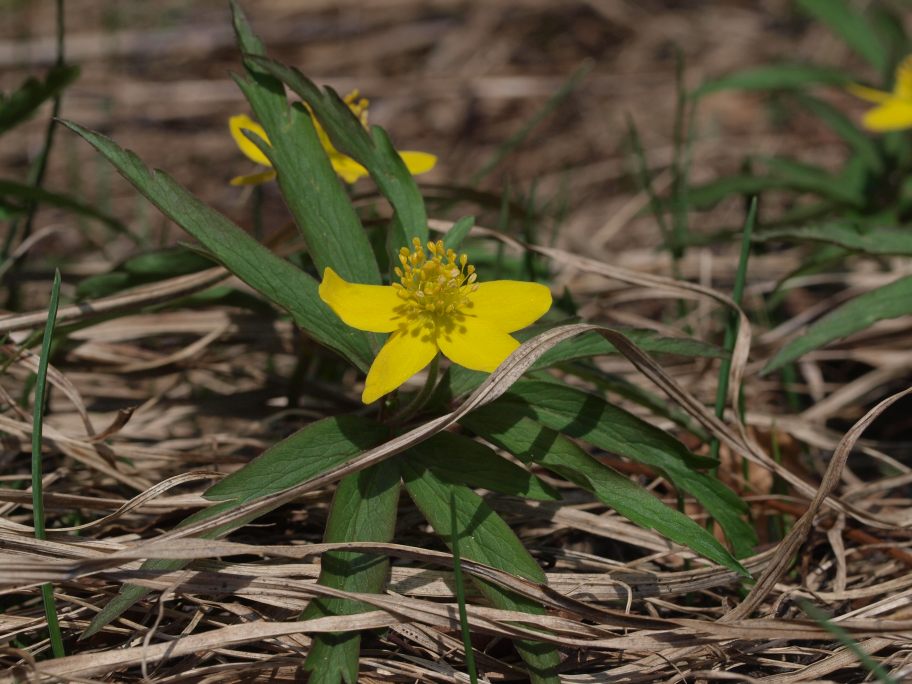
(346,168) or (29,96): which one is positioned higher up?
(29,96)

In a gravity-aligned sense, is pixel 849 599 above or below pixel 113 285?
below

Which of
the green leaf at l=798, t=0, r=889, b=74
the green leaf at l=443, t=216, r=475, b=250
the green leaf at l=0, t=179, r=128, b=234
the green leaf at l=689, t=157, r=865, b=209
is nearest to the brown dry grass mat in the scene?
the green leaf at l=0, t=179, r=128, b=234

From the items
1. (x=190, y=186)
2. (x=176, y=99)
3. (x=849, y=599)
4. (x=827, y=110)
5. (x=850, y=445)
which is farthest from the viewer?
(x=176, y=99)

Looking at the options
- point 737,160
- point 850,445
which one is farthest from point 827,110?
point 850,445

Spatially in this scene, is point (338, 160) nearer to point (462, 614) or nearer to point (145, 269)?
point (145, 269)

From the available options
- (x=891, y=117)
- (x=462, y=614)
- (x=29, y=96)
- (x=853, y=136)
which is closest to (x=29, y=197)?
(x=29, y=96)

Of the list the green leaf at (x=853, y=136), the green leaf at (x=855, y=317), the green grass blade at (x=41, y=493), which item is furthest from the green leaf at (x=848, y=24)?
the green grass blade at (x=41, y=493)

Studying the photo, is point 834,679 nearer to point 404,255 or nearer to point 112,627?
point 404,255
